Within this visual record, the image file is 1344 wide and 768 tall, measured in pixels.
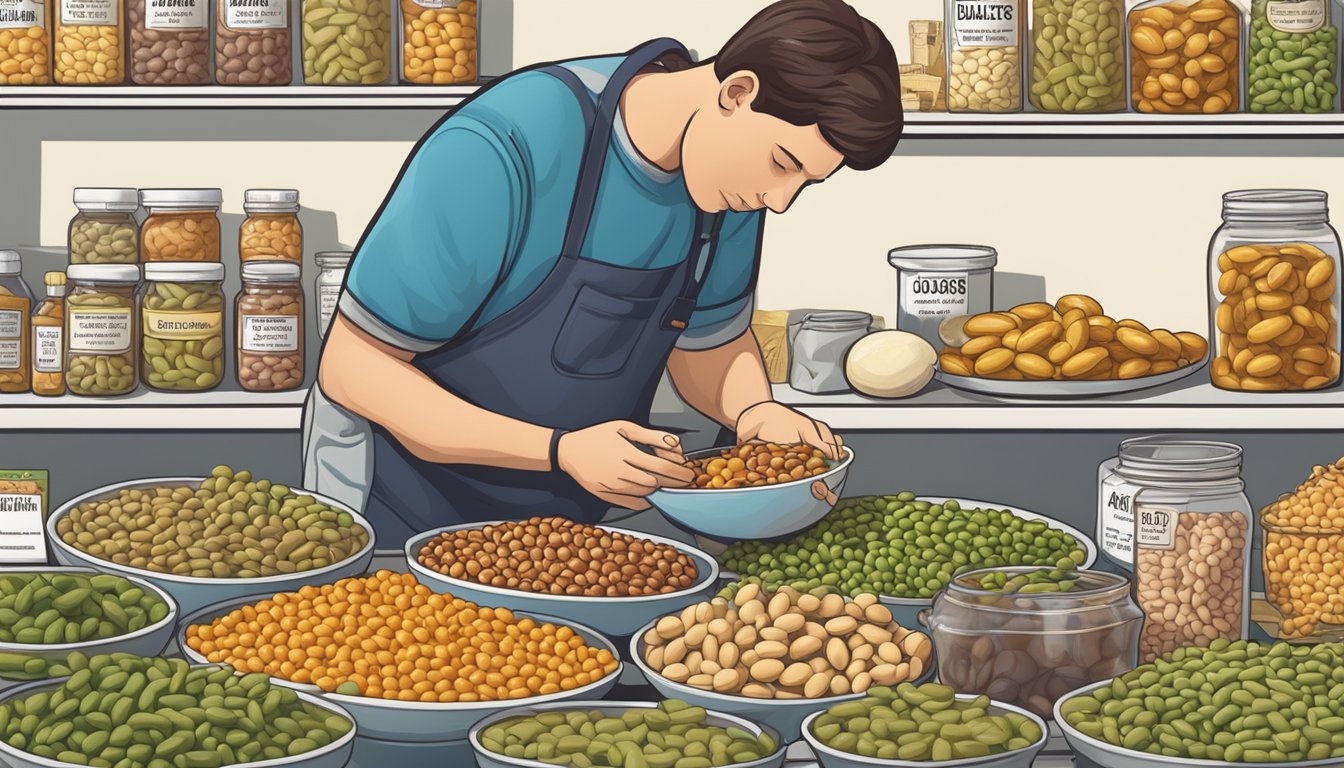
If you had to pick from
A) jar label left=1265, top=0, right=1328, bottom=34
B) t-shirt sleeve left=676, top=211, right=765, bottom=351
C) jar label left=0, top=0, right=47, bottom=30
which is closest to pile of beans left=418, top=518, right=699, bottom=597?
t-shirt sleeve left=676, top=211, right=765, bottom=351

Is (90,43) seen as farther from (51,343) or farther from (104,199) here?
(51,343)

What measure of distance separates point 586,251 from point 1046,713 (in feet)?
3.18

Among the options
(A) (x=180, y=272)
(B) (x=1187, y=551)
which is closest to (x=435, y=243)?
(A) (x=180, y=272)

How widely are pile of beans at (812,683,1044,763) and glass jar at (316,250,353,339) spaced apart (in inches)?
49.6

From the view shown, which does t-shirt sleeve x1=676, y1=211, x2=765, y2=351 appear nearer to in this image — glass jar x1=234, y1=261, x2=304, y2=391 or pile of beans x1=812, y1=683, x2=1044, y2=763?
glass jar x1=234, y1=261, x2=304, y2=391

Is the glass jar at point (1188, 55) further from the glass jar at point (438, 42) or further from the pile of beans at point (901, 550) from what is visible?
the glass jar at point (438, 42)

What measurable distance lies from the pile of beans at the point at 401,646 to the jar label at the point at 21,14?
1.13m

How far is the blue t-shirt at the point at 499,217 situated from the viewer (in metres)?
1.79

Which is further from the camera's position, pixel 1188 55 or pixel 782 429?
pixel 1188 55

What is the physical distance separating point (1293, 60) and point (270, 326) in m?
1.55

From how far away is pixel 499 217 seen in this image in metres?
1.83

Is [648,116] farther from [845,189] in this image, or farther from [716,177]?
[845,189]

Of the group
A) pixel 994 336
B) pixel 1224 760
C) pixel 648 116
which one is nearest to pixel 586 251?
pixel 648 116

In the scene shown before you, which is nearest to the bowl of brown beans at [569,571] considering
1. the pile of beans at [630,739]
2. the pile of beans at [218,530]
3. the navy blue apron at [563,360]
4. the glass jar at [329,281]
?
the pile of beans at [218,530]
